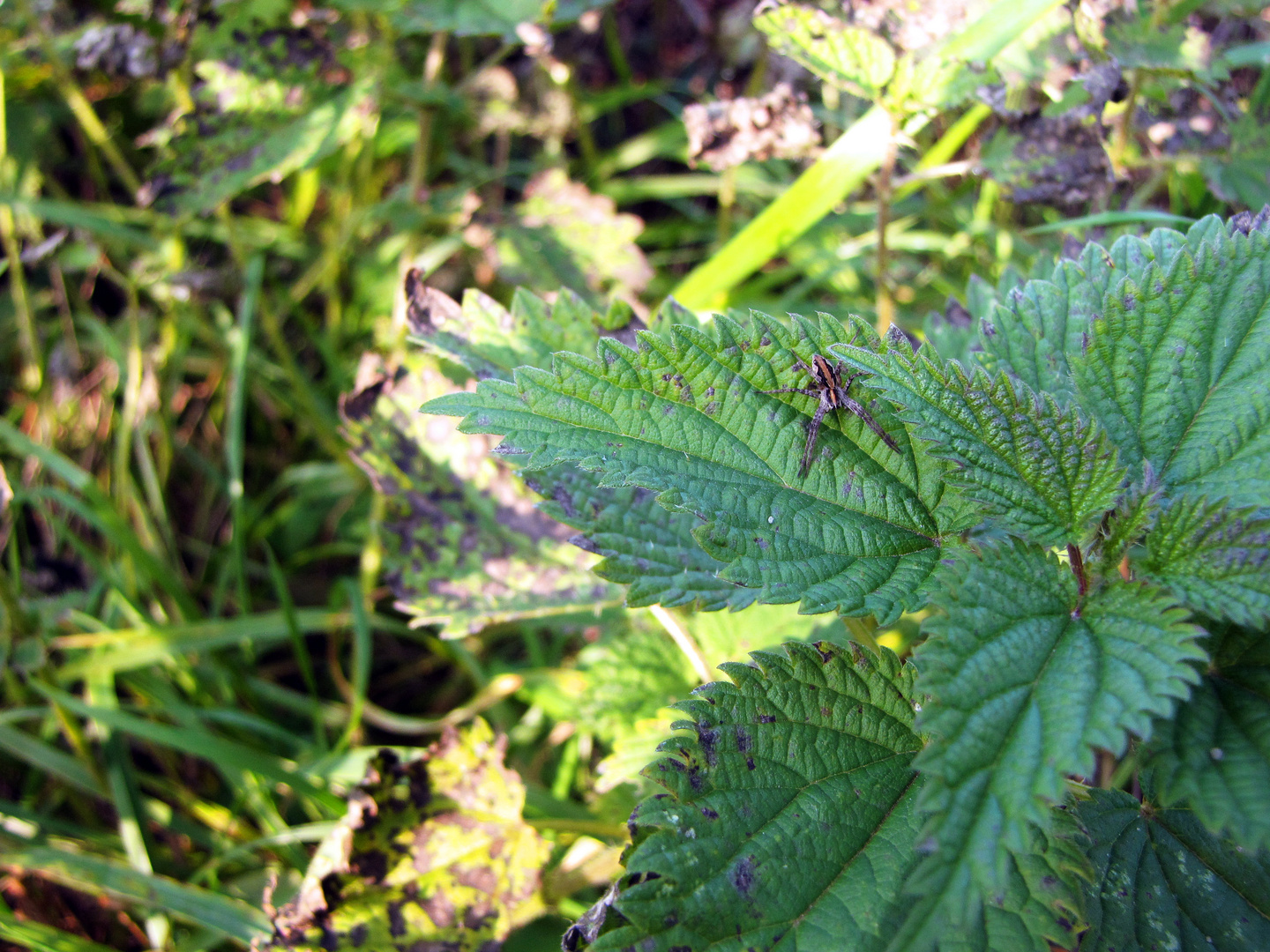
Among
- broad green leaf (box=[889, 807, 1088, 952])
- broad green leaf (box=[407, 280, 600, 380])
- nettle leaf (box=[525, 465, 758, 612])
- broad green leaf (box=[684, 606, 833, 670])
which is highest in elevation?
broad green leaf (box=[407, 280, 600, 380])

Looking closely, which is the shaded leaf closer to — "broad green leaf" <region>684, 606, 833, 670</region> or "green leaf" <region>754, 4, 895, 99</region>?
"green leaf" <region>754, 4, 895, 99</region>

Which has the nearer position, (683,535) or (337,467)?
(683,535)

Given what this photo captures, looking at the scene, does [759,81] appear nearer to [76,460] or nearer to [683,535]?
[683,535]

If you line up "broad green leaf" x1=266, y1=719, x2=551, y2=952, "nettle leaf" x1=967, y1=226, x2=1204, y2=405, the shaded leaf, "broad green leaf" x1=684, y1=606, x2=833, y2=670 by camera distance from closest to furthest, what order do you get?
"nettle leaf" x1=967, y1=226, x2=1204, y2=405, "broad green leaf" x1=266, y1=719, x2=551, y2=952, "broad green leaf" x1=684, y1=606, x2=833, y2=670, the shaded leaf

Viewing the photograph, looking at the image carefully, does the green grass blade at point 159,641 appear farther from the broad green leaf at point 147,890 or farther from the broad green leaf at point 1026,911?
the broad green leaf at point 1026,911

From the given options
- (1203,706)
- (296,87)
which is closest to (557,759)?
(1203,706)

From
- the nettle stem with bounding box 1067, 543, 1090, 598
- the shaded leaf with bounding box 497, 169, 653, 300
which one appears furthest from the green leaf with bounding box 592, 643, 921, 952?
the shaded leaf with bounding box 497, 169, 653, 300

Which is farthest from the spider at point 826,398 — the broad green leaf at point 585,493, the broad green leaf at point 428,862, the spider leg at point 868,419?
the broad green leaf at point 428,862
